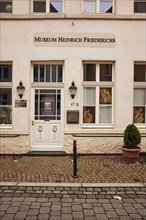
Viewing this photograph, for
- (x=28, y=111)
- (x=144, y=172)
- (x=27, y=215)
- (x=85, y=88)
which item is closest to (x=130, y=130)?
(x=144, y=172)

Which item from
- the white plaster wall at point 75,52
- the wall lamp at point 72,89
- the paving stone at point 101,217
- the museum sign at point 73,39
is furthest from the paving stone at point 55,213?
the museum sign at point 73,39

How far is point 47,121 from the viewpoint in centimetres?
1027

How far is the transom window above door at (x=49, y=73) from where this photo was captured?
10.3 metres

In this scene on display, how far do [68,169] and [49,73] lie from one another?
4.16 m

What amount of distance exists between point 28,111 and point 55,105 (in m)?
1.10

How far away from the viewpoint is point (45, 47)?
32.7 feet

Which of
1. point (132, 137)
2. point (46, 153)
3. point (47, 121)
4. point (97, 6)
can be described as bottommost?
point (46, 153)

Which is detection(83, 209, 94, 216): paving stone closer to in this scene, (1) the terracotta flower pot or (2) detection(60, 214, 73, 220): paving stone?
(2) detection(60, 214, 73, 220): paving stone

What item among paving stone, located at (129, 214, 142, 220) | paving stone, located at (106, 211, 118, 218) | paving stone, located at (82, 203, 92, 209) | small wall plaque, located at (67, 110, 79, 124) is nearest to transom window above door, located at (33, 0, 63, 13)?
small wall plaque, located at (67, 110, 79, 124)

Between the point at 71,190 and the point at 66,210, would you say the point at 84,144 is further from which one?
the point at 66,210

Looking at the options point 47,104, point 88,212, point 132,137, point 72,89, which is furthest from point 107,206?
point 47,104

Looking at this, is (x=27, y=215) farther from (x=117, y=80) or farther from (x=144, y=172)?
(x=117, y=80)

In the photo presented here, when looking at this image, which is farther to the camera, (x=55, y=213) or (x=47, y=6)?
(x=47, y=6)

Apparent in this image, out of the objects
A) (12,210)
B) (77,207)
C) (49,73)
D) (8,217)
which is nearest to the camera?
(8,217)
